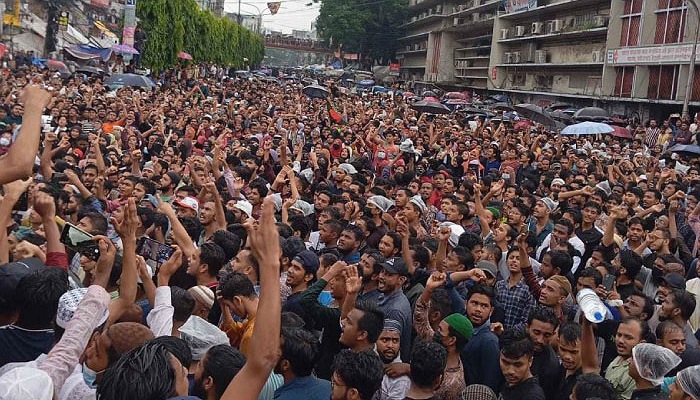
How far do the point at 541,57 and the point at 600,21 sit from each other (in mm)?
7354

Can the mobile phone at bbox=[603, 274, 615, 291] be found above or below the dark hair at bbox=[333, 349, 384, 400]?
above

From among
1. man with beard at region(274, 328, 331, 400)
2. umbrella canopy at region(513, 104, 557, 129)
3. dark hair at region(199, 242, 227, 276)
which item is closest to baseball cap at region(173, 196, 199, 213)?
dark hair at region(199, 242, 227, 276)

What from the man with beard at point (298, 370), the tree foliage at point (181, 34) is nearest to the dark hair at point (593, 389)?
the man with beard at point (298, 370)

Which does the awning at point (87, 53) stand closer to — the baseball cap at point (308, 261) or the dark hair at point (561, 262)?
the baseball cap at point (308, 261)

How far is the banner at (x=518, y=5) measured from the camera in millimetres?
39781

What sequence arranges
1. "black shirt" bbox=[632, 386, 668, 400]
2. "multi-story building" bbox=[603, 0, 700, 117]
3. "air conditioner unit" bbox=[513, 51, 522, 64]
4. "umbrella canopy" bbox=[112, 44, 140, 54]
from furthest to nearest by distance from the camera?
"air conditioner unit" bbox=[513, 51, 522, 64], "multi-story building" bbox=[603, 0, 700, 117], "umbrella canopy" bbox=[112, 44, 140, 54], "black shirt" bbox=[632, 386, 668, 400]

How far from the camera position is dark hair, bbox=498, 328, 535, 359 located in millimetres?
3824

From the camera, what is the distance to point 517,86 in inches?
1667

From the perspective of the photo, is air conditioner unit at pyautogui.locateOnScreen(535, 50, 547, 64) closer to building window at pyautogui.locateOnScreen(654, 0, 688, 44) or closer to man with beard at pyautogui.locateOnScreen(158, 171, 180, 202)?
building window at pyautogui.locateOnScreen(654, 0, 688, 44)

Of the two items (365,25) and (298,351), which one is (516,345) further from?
(365,25)

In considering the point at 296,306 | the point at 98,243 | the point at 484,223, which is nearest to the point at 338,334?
the point at 296,306

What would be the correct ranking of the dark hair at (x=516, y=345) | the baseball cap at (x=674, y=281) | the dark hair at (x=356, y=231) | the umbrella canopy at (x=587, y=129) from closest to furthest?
the dark hair at (x=516, y=345) < the baseball cap at (x=674, y=281) < the dark hair at (x=356, y=231) < the umbrella canopy at (x=587, y=129)

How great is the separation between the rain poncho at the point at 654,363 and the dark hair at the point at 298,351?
1.67 meters

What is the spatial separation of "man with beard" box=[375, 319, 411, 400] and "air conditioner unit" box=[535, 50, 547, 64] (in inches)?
1414
